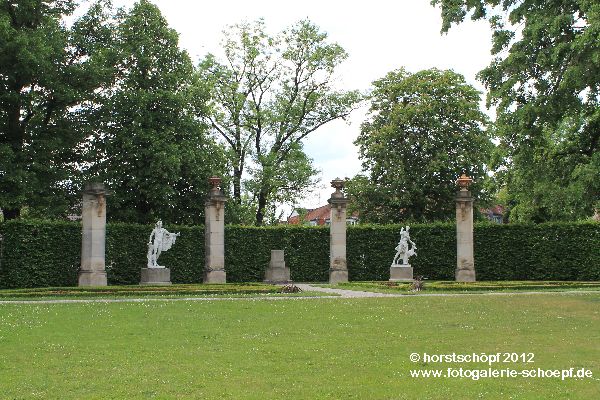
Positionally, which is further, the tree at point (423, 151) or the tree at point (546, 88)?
the tree at point (423, 151)

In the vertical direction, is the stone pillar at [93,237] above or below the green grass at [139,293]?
above

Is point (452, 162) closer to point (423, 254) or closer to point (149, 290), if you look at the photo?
point (423, 254)

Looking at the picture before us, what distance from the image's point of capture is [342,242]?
35969mm

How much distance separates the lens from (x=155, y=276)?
31.9m

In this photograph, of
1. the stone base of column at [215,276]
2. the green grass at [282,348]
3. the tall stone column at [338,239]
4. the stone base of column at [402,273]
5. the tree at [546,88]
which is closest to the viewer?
the green grass at [282,348]

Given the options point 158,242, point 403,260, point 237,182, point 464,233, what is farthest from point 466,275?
point 237,182

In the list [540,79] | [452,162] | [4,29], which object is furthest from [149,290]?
[452,162]

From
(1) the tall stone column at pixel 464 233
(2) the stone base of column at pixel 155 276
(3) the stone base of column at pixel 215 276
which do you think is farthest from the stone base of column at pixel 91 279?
(1) the tall stone column at pixel 464 233

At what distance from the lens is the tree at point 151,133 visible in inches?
1441

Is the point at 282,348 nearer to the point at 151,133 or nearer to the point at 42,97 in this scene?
the point at 42,97

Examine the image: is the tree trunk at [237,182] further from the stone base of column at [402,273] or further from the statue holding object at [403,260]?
the stone base of column at [402,273]

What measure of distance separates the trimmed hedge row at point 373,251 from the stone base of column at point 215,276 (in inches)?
59.1

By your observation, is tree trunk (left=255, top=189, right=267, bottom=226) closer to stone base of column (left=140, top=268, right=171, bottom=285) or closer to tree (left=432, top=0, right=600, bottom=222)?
stone base of column (left=140, top=268, right=171, bottom=285)

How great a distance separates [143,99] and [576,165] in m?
22.2
